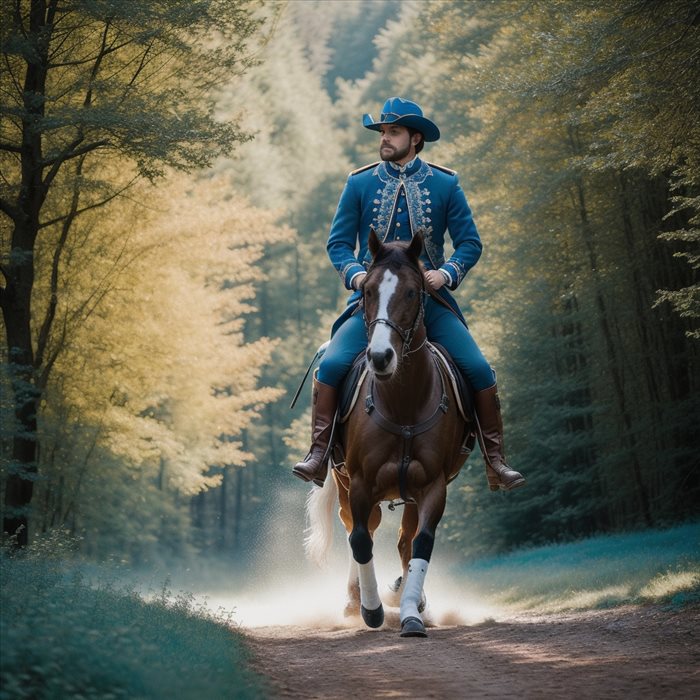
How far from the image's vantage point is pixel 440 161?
2314 cm

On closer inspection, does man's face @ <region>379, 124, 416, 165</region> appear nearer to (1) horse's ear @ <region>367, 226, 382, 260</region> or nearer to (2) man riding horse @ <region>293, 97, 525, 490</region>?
(2) man riding horse @ <region>293, 97, 525, 490</region>

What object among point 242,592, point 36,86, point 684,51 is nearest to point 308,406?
point 242,592

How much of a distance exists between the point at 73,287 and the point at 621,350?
955cm

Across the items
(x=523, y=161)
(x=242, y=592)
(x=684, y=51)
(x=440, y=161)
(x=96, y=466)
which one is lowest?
(x=242, y=592)

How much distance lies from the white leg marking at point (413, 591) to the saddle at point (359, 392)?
50.0 inches

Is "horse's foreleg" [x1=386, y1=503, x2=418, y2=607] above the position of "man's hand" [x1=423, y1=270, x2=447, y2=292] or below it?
below

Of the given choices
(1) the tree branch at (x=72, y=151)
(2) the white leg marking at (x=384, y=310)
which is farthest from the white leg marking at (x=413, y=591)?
(1) the tree branch at (x=72, y=151)

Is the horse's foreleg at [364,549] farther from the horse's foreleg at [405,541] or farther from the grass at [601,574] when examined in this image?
the grass at [601,574]

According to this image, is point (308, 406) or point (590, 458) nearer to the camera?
point (590, 458)

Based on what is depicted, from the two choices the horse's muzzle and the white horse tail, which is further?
the white horse tail

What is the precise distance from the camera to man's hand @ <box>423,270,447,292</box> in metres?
7.38

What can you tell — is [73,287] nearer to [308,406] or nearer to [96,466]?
[96,466]

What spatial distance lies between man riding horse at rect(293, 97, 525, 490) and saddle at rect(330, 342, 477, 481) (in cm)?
6

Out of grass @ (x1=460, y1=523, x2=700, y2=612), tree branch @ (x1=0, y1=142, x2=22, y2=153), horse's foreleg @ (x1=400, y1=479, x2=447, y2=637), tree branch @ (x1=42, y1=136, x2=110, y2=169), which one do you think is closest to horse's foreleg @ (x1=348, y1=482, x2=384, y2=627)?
horse's foreleg @ (x1=400, y1=479, x2=447, y2=637)
